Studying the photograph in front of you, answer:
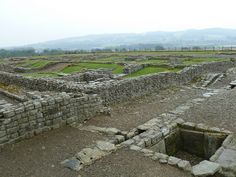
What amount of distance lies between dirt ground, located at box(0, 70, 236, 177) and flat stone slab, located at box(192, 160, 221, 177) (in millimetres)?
233

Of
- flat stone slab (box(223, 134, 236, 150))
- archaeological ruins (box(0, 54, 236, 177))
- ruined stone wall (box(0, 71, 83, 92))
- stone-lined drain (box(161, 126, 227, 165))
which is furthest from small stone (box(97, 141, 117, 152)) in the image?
ruined stone wall (box(0, 71, 83, 92))

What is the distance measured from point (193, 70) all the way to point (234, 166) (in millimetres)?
15371

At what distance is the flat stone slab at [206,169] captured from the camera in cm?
638

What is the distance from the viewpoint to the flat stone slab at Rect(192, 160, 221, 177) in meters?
6.38

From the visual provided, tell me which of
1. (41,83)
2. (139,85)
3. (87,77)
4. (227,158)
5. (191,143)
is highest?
(41,83)

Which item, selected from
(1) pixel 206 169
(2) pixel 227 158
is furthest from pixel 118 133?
(2) pixel 227 158

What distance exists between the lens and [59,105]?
9523 mm

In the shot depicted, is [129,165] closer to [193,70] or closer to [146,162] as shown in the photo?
[146,162]

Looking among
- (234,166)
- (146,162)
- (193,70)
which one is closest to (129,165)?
(146,162)

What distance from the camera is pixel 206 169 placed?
6.55m

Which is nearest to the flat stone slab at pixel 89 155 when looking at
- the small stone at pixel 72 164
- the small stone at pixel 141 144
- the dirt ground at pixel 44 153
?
the small stone at pixel 72 164

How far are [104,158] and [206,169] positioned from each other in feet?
8.90

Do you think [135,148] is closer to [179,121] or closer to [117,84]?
[179,121]

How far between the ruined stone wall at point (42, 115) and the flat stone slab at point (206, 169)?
202 inches
